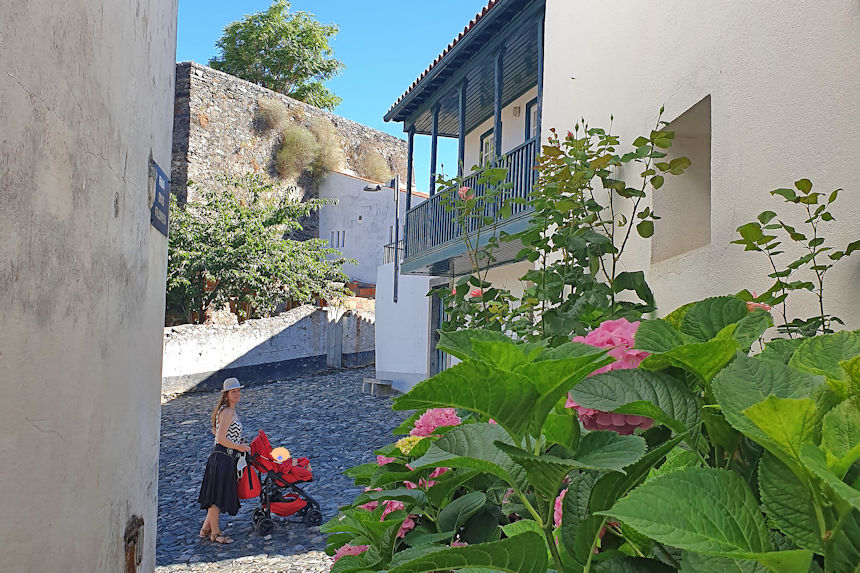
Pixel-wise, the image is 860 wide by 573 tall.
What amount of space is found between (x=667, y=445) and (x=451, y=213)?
9660 mm

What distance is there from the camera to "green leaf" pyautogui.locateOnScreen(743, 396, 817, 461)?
52cm

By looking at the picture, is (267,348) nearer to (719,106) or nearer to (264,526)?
(264,526)

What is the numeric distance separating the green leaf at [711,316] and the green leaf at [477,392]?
34 cm

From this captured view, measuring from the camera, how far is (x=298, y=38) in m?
32.9

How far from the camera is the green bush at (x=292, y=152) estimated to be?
88.9ft

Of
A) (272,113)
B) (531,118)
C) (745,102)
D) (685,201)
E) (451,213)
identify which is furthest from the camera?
(272,113)

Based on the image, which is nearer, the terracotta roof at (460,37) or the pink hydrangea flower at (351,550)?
the pink hydrangea flower at (351,550)

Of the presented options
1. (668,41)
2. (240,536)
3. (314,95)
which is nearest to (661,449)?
(668,41)

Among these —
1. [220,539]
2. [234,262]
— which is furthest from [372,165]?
[220,539]

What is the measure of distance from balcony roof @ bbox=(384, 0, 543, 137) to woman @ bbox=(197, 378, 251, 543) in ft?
18.9

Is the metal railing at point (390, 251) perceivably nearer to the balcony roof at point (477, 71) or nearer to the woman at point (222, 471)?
the balcony roof at point (477, 71)

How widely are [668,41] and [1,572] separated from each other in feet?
12.0

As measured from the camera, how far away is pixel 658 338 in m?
0.80

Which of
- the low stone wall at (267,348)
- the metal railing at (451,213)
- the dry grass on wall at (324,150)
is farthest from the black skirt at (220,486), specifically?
the dry grass on wall at (324,150)
